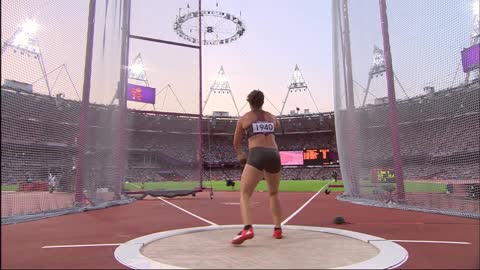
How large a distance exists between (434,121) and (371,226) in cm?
385

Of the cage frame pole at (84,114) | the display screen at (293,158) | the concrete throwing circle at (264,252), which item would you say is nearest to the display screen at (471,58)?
the concrete throwing circle at (264,252)

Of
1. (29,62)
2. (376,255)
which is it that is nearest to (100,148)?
(29,62)

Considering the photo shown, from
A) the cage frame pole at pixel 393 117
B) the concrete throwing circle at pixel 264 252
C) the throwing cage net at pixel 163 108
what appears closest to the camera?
the concrete throwing circle at pixel 264 252

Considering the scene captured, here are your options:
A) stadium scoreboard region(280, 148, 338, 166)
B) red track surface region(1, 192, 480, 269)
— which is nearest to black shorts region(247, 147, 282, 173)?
red track surface region(1, 192, 480, 269)

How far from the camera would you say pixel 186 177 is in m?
12.7

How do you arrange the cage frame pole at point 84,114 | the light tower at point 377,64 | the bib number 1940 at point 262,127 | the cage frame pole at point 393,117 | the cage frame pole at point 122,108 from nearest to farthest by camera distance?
the bib number 1940 at point 262,127 < the cage frame pole at point 84,114 < the cage frame pole at point 393,117 < the light tower at point 377,64 < the cage frame pole at point 122,108

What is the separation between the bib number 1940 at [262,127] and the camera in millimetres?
4047

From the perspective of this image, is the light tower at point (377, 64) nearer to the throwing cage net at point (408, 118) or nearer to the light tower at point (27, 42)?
the throwing cage net at point (408, 118)

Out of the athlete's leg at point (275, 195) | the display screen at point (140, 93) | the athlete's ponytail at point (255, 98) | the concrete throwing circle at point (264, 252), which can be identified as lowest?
the concrete throwing circle at point (264, 252)

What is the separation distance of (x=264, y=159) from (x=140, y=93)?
8161mm

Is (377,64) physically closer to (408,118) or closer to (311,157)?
(408,118)

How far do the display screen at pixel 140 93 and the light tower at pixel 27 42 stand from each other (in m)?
4.29

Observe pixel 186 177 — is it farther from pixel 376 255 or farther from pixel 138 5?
pixel 376 255

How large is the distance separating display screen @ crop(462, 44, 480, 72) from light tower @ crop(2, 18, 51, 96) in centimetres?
746
